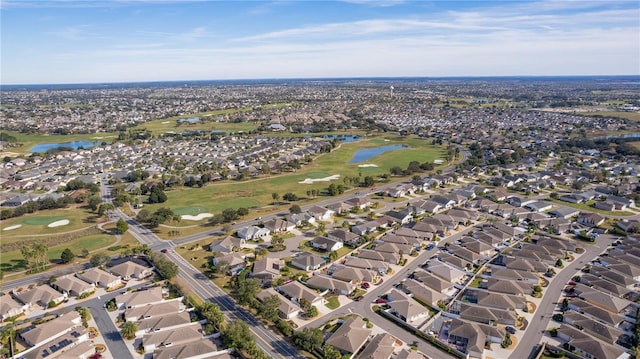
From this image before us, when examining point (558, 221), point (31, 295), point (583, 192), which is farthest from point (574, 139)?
point (31, 295)

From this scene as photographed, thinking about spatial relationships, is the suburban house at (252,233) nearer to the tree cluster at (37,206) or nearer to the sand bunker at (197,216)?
the sand bunker at (197,216)

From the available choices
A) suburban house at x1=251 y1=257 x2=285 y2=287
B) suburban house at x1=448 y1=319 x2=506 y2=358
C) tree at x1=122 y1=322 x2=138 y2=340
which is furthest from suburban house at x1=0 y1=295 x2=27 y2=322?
suburban house at x1=448 y1=319 x2=506 y2=358

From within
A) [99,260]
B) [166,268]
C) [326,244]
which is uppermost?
[166,268]

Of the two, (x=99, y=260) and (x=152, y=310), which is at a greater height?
(x=99, y=260)

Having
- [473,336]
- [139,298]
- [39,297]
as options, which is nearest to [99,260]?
[39,297]

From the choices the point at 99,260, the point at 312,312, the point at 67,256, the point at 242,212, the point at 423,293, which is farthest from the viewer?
the point at 242,212

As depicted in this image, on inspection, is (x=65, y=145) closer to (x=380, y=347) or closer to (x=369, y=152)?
(x=369, y=152)

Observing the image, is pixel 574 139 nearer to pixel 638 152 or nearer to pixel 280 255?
pixel 638 152
